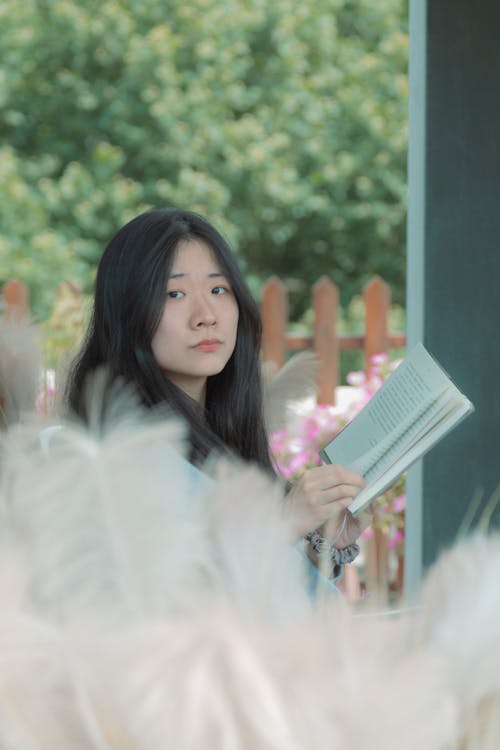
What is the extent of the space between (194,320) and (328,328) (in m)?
4.60

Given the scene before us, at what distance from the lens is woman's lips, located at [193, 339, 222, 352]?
1536 mm

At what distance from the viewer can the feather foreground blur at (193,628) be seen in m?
0.37

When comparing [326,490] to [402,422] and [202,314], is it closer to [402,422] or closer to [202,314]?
[402,422]

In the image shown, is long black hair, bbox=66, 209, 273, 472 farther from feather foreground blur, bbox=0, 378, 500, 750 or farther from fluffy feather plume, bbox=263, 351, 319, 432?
feather foreground blur, bbox=0, 378, 500, 750

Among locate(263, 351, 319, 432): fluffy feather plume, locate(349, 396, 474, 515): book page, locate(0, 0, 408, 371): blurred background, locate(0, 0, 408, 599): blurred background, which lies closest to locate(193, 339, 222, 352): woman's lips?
locate(263, 351, 319, 432): fluffy feather plume

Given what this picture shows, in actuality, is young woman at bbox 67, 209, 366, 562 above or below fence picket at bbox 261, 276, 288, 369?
below

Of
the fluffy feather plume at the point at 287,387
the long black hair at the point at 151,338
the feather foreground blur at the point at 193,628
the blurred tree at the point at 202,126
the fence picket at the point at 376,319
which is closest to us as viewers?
the feather foreground blur at the point at 193,628

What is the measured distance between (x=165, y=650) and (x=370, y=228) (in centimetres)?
1003

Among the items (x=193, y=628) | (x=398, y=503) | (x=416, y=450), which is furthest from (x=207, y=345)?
(x=398, y=503)

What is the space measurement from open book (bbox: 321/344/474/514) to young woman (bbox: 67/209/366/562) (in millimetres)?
105

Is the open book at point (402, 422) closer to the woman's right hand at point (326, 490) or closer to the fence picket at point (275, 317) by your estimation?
the woman's right hand at point (326, 490)

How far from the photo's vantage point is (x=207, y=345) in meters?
1.54

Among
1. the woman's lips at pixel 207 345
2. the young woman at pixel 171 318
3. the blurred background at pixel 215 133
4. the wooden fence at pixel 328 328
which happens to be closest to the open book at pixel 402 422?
the young woman at pixel 171 318

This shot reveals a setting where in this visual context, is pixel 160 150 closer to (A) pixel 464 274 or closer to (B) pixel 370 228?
(B) pixel 370 228
